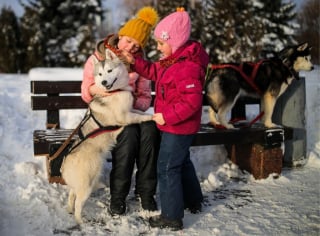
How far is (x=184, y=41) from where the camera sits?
300 centimetres

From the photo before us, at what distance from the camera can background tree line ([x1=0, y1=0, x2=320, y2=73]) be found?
13.6m

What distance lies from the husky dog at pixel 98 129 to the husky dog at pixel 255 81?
1.38 meters

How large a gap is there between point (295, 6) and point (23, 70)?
1363 cm

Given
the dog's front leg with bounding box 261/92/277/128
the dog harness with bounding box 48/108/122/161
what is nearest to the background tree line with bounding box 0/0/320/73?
the dog's front leg with bounding box 261/92/277/128

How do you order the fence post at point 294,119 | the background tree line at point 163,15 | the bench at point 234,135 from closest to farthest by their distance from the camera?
1. the bench at point 234,135
2. the fence post at point 294,119
3. the background tree line at point 163,15

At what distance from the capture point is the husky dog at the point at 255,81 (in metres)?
4.43

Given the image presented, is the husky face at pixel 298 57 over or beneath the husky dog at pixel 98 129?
over

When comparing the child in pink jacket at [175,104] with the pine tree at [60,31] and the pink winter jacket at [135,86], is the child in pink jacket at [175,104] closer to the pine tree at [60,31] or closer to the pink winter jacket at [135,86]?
the pink winter jacket at [135,86]

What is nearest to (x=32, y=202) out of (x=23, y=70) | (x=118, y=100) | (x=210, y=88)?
(x=118, y=100)

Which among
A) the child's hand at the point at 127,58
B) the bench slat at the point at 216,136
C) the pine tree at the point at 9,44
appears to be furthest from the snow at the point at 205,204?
the pine tree at the point at 9,44

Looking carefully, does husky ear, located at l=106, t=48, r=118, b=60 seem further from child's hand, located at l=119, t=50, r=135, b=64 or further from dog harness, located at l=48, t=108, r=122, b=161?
dog harness, located at l=48, t=108, r=122, b=161

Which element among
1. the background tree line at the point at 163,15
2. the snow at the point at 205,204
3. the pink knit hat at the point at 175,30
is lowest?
the snow at the point at 205,204

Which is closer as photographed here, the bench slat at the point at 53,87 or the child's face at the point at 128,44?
the child's face at the point at 128,44

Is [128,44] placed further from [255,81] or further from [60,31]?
[60,31]
